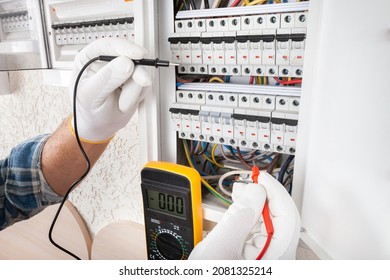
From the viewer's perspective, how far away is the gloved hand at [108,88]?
55 cm

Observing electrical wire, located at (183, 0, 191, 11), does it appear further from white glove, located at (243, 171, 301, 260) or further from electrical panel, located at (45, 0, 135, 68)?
white glove, located at (243, 171, 301, 260)

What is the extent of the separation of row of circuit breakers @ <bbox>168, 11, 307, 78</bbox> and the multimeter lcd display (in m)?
0.30

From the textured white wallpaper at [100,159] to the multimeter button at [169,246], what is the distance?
0.65ft

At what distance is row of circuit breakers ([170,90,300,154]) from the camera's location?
0.59 m

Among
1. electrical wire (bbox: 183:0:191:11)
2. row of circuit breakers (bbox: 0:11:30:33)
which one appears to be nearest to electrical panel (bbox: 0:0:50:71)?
row of circuit breakers (bbox: 0:11:30:33)

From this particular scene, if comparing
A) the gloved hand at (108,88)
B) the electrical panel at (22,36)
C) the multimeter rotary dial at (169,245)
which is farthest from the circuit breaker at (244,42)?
the electrical panel at (22,36)

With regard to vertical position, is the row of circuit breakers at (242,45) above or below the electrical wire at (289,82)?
above

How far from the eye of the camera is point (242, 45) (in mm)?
586

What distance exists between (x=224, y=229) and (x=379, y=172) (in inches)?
10.3

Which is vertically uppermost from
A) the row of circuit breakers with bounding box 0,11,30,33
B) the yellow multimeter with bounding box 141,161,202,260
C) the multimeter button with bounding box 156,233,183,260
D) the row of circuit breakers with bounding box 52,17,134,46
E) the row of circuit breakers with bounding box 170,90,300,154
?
the row of circuit breakers with bounding box 0,11,30,33

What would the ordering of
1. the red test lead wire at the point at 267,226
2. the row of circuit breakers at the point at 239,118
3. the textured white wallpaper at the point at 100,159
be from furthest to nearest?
the textured white wallpaper at the point at 100,159 < the row of circuit breakers at the point at 239,118 < the red test lead wire at the point at 267,226

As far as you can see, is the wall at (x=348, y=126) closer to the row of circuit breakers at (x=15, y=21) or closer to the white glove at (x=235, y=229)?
the white glove at (x=235, y=229)
